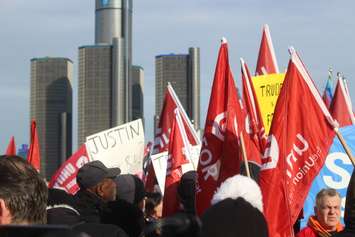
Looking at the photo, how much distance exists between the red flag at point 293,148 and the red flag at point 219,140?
0.61 m

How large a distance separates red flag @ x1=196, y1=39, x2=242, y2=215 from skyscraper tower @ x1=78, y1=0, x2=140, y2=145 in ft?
297

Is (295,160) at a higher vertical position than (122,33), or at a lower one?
lower

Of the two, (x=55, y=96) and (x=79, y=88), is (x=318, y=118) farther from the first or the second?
(x=55, y=96)

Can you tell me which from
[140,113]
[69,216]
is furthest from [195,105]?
[69,216]

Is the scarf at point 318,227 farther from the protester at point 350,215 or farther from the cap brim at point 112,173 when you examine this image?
the protester at point 350,215

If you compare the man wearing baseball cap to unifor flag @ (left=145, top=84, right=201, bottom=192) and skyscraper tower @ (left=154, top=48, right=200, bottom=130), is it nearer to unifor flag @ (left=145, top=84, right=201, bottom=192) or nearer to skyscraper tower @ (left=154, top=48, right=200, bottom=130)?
unifor flag @ (left=145, top=84, right=201, bottom=192)

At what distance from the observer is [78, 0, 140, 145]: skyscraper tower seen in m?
101

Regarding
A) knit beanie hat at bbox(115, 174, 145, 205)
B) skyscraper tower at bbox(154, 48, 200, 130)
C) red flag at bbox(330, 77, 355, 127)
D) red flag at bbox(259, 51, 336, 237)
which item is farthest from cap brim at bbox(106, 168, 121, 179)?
skyscraper tower at bbox(154, 48, 200, 130)

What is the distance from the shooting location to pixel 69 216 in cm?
395

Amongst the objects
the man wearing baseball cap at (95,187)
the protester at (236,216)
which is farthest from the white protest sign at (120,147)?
the protester at (236,216)

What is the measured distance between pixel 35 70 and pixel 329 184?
377ft

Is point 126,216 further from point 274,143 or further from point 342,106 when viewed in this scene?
point 342,106

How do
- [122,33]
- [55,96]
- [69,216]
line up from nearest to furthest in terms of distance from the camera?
[69,216] → [122,33] → [55,96]

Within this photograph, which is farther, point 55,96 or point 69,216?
point 55,96
